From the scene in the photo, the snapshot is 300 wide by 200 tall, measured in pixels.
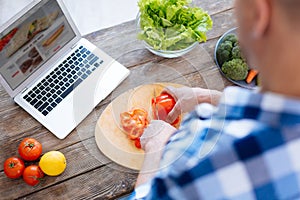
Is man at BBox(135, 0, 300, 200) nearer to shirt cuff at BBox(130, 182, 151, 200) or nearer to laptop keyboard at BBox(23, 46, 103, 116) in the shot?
shirt cuff at BBox(130, 182, 151, 200)

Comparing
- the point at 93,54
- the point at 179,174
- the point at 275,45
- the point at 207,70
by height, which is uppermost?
the point at 275,45

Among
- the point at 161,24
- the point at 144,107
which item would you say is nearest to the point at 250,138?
the point at 144,107

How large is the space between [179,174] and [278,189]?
14 centimetres

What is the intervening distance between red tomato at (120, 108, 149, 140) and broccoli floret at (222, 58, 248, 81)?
26cm

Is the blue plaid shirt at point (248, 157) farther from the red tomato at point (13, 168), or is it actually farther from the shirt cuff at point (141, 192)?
the red tomato at point (13, 168)

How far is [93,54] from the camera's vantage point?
1.26 m

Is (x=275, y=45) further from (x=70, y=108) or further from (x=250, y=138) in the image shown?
(x=70, y=108)

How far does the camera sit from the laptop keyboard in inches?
46.9

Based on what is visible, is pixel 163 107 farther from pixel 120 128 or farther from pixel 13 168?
pixel 13 168

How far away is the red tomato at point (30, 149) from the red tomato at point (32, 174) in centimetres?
3

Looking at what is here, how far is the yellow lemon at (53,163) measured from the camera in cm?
107

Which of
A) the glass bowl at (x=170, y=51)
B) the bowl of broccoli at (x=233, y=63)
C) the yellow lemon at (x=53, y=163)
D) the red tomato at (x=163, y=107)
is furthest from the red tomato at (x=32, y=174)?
the bowl of broccoli at (x=233, y=63)

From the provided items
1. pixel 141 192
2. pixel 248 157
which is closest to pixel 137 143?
pixel 141 192

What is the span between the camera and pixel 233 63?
121 cm
